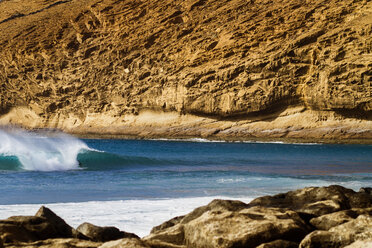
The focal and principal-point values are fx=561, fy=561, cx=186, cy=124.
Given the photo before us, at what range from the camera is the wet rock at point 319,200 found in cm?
593

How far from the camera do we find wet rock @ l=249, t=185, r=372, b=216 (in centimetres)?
593

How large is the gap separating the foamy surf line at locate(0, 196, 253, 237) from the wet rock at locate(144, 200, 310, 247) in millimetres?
2047

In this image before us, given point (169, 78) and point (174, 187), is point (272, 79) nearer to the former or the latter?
point (169, 78)

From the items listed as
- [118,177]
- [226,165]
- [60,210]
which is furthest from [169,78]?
[60,210]

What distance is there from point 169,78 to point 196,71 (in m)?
2.77

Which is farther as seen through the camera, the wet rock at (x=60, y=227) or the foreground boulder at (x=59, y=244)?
the wet rock at (x=60, y=227)

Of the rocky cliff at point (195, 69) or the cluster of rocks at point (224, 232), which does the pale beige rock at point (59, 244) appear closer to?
the cluster of rocks at point (224, 232)

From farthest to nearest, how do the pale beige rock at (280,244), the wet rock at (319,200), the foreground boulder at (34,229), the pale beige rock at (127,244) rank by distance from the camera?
the wet rock at (319,200) → the foreground boulder at (34,229) → the pale beige rock at (280,244) → the pale beige rock at (127,244)

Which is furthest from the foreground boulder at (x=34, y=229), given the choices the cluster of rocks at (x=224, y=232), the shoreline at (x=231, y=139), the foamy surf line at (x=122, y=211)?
the shoreline at (x=231, y=139)

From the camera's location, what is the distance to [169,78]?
4459 cm

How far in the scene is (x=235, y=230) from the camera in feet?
14.1

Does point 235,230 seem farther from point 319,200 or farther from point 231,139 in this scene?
point 231,139

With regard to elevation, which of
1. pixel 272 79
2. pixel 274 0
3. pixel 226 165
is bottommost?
pixel 226 165

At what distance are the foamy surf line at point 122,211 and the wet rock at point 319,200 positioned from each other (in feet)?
4.92
